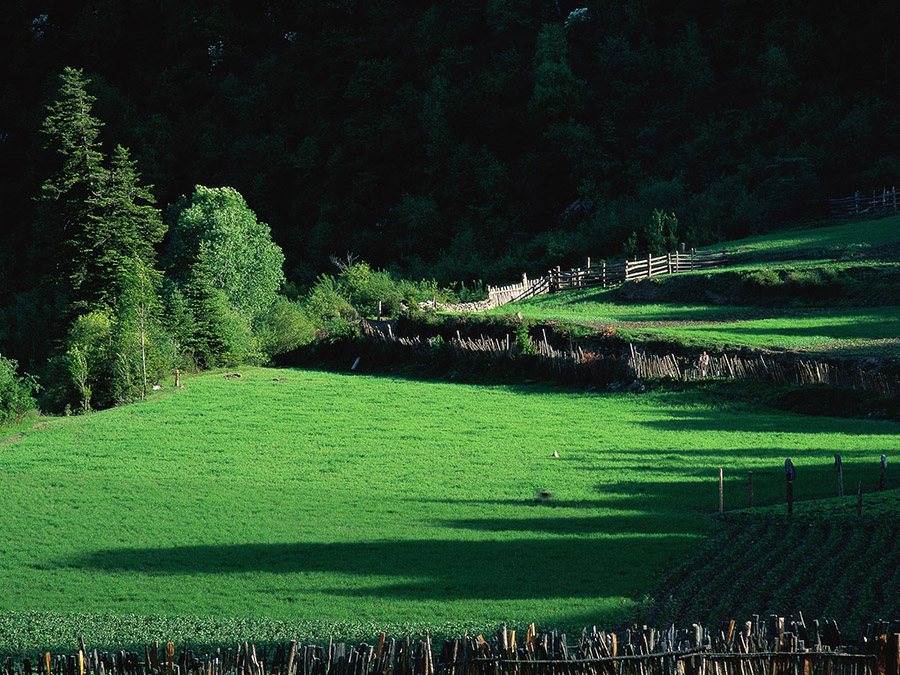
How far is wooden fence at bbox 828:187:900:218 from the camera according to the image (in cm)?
6351

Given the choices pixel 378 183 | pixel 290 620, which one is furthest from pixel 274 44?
pixel 290 620

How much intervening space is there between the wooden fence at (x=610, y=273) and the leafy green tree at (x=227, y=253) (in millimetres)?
13677

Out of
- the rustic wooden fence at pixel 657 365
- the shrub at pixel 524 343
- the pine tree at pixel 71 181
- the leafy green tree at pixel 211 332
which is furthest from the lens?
the pine tree at pixel 71 181

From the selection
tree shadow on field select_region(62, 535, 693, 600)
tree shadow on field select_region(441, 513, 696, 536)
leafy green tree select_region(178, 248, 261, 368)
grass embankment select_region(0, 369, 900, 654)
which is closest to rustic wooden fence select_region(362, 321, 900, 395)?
grass embankment select_region(0, 369, 900, 654)

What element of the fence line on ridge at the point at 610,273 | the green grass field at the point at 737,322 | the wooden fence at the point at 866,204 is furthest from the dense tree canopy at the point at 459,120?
the green grass field at the point at 737,322

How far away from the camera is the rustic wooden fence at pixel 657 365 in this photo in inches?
1250

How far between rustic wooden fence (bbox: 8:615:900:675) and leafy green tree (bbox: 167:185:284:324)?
4390 cm

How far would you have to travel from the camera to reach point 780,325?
4178 cm

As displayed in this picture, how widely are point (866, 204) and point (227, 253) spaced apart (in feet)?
136

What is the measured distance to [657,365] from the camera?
1419 inches

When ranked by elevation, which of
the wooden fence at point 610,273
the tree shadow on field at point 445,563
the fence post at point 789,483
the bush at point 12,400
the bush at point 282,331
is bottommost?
the tree shadow on field at point 445,563

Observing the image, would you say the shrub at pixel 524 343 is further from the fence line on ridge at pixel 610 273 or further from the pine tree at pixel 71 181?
the pine tree at pixel 71 181

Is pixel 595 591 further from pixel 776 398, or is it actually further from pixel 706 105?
pixel 706 105

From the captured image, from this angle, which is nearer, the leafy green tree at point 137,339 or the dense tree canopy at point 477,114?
the leafy green tree at point 137,339
